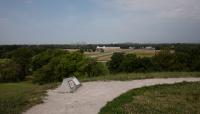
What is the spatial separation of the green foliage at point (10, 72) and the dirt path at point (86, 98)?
50.2 meters

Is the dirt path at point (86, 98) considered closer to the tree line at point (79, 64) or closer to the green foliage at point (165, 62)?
the tree line at point (79, 64)

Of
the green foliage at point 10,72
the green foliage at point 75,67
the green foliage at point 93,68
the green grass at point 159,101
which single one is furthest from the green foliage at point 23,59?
the green grass at point 159,101

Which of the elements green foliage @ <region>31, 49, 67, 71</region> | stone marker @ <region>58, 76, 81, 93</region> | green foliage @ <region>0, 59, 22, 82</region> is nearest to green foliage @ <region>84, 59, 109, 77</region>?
green foliage @ <region>31, 49, 67, 71</region>

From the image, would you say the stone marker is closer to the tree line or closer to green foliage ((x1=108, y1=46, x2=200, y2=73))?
the tree line

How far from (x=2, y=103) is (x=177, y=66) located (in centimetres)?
4729

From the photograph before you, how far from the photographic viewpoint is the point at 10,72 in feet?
213

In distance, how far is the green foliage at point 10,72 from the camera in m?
64.9

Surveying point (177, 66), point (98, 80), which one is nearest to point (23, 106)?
point (98, 80)

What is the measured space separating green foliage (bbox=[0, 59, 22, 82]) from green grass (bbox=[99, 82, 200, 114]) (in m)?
53.2

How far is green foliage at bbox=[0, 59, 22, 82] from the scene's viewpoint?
64.9 m

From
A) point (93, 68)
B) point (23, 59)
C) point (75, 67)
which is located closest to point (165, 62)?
point (93, 68)

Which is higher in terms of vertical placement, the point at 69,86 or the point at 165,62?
the point at 69,86

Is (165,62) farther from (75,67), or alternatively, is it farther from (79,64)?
(75,67)

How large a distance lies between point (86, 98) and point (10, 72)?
5461 cm
